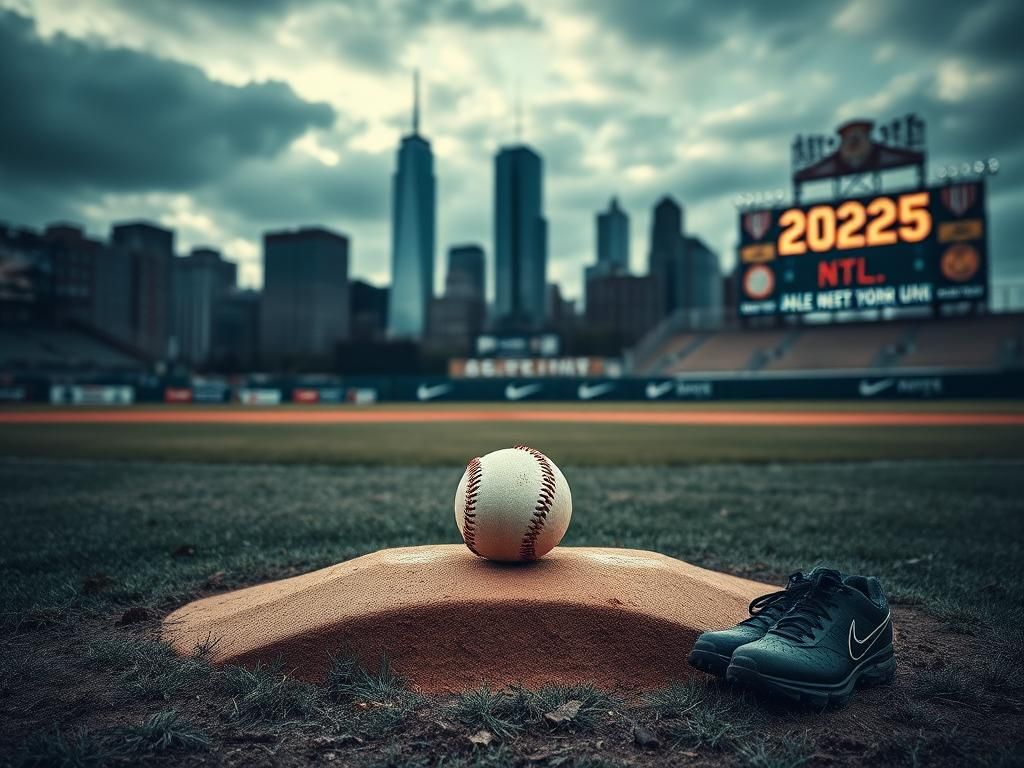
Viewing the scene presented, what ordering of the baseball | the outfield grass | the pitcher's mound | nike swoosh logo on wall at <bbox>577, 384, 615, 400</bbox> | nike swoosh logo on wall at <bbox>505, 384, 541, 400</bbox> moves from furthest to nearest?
nike swoosh logo on wall at <bbox>505, 384, 541, 400</bbox>, nike swoosh logo on wall at <bbox>577, 384, 615, 400</bbox>, the baseball, the pitcher's mound, the outfield grass

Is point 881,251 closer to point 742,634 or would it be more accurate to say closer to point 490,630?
point 742,634

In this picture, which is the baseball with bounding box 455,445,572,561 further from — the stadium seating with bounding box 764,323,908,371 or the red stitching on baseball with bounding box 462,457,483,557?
the stadium seating with bounding box 764,323,908,371

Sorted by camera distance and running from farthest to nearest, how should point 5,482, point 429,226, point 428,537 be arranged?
point 429,226, point 5,482, point 428,537

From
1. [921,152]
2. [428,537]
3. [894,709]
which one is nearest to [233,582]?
[428,537]

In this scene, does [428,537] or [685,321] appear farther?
[685,321]

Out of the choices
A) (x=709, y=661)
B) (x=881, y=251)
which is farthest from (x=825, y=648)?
(x=881, y=251)

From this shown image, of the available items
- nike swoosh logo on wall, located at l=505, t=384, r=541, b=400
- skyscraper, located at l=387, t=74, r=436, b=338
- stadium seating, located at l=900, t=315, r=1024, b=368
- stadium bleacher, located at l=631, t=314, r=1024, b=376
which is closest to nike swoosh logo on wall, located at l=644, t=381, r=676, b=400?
nike swoosh logo on wall, located at l=505, t=384, r=541, b=400

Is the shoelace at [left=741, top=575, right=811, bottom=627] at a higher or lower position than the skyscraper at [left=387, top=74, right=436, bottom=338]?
lower

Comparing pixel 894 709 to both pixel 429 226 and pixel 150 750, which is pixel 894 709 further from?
pixel 429 226
